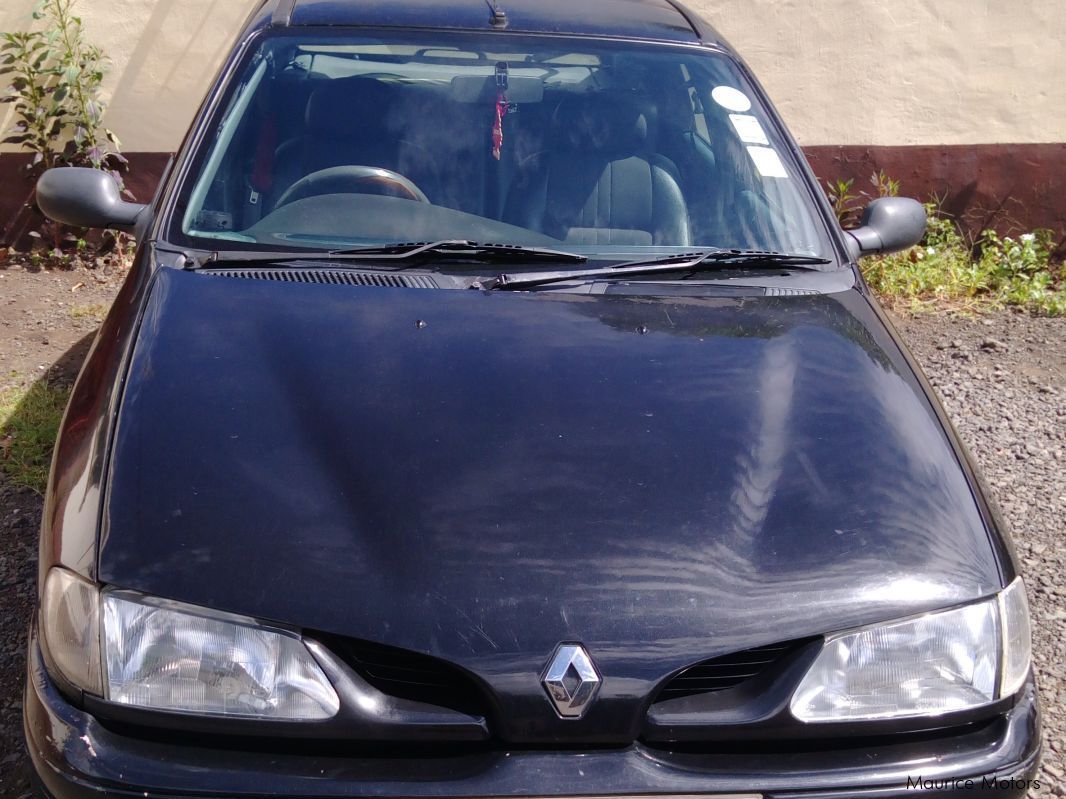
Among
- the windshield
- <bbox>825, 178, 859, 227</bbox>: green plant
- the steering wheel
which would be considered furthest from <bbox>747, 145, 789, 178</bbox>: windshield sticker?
<bbox>825, 178, 859, 227</bbox>: green plant

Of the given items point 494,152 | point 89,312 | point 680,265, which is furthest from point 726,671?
point 89,312

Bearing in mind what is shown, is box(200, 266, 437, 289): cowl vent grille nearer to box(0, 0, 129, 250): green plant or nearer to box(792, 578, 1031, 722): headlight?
box(792, 578, 1031, 722): headlight

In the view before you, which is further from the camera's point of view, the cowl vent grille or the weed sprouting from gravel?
the weed sprouting from gravel

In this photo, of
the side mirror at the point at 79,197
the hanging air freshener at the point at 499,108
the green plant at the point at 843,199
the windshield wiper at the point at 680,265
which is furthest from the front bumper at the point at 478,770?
the green plant at the point at 843,199

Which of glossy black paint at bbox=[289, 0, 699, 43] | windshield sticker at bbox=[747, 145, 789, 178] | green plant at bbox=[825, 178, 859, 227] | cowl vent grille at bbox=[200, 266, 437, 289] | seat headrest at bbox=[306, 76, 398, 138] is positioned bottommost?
green plant at bbox=[825, 178, 859, 227]

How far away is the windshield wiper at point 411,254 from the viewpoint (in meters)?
Answer: 2.55

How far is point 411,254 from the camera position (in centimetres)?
256

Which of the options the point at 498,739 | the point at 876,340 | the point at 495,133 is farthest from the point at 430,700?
the point at 495,133

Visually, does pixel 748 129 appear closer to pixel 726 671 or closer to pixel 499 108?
pixel 499 108

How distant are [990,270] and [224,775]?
5.60m

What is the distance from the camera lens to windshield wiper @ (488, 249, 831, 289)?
251cm

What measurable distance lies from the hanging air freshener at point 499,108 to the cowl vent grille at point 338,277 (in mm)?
568

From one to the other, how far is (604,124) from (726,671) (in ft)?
5.67

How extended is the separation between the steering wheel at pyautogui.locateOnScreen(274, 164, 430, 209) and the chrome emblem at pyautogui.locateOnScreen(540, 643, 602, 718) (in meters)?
1.46
